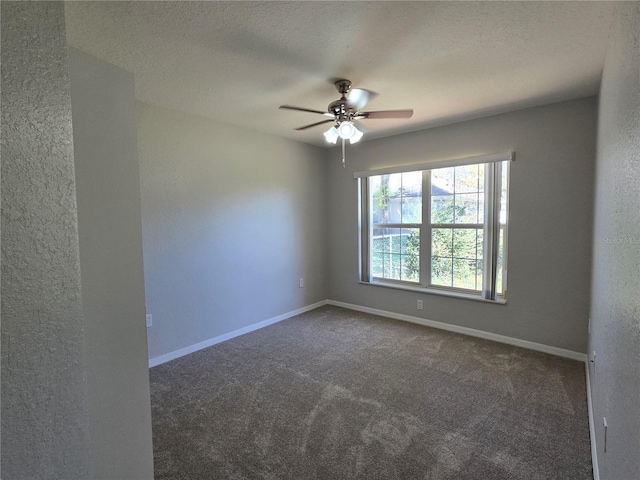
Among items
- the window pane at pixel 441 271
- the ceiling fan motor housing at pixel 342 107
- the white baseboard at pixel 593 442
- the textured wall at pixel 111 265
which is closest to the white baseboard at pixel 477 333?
the window pane at pixel 441 271

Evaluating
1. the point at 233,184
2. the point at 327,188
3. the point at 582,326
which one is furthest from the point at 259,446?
the point at 327,188

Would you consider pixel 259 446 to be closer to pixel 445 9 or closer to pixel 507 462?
pixel 507 462

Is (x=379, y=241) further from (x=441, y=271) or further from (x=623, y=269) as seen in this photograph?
(x=623, y=269)

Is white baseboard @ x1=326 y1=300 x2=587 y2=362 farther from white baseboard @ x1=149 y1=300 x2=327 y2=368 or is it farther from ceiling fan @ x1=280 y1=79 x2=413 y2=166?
ceiling fan @ x1=280 y1=79 x2=413 y2=166

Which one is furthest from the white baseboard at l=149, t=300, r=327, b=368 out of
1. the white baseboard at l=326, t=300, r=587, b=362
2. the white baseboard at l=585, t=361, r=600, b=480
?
the white baseboard at l=585, t=361, r=600, b=480

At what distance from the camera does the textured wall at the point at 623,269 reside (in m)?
1.02

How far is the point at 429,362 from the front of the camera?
3.00m

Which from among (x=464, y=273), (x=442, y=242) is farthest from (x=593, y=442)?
(x=442, y=242)

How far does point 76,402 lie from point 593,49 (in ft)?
10.1

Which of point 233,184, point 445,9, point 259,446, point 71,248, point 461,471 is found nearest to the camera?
point 71,248

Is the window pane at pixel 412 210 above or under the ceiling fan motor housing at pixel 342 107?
under

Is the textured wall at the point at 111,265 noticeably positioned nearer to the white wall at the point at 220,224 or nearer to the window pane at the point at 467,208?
the white wall at the point at 220,224

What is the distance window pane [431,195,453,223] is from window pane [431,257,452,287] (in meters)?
0.49

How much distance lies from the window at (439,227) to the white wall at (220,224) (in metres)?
0.91
